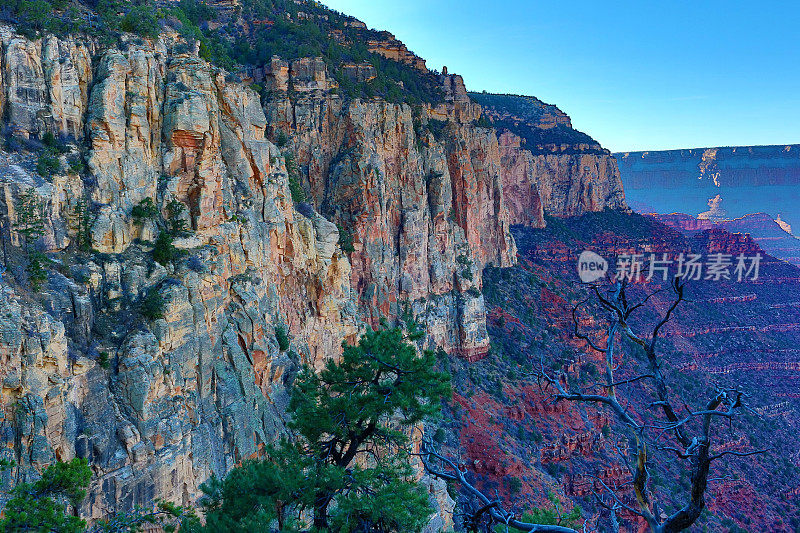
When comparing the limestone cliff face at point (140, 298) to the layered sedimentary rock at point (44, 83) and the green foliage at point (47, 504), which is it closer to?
the layered sedimentary rock at point (44, 83)

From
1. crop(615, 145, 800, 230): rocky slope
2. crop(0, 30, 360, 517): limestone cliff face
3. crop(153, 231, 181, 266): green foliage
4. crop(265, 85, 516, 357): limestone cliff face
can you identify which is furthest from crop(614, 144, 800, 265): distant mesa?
crop(153, 231, 181, 266): green foliage

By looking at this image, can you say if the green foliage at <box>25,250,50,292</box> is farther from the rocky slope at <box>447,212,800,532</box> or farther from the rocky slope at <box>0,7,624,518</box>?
the rocky slope at <box>447,212,800,532</box>

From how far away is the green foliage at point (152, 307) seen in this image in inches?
846

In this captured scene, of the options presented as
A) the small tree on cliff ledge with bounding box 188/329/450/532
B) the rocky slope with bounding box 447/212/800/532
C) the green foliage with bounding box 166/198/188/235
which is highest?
the green foliage with bounding box 166/198/188/235

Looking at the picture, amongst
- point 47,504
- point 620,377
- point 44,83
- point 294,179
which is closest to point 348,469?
point 47,504

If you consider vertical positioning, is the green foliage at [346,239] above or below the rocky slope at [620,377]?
above

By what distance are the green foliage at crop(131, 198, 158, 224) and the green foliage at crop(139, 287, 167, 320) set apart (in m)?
3.12

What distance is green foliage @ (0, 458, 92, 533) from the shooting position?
34.9 feet

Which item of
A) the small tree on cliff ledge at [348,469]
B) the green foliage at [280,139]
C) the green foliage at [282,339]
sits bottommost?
the green foliage at [282,339]

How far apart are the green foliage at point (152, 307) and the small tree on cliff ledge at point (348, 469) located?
23.7ft

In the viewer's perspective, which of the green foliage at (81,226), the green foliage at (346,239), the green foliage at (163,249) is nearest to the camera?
the green foliage at (81,226)

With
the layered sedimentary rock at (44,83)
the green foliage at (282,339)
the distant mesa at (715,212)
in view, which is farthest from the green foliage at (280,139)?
the distant mesa at (715,212)

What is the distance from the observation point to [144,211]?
22.8 meters

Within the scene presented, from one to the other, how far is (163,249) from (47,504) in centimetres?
1302
